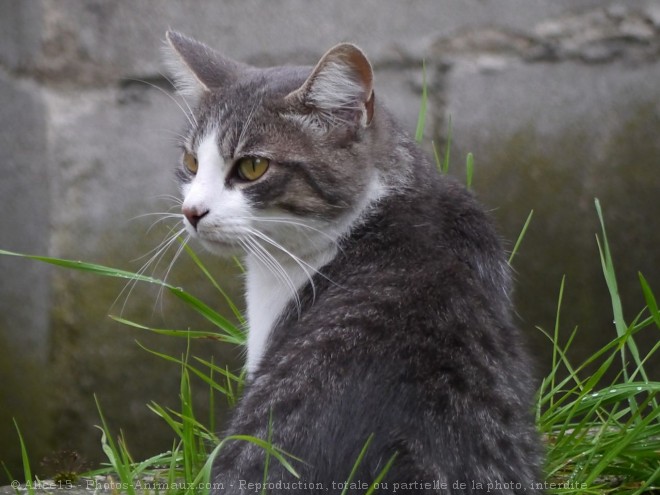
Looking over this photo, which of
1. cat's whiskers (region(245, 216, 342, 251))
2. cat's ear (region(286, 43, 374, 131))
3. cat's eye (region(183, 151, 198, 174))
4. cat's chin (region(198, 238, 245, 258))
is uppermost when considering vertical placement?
cat's ear (region(286, 43, 374, 131))

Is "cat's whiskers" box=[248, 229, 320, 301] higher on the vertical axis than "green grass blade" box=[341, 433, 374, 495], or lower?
higher

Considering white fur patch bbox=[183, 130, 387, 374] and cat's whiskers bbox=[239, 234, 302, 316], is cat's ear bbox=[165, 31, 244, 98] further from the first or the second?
cat's whiskers bbox=[239, 234, 302, 316]

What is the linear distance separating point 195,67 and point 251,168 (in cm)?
42

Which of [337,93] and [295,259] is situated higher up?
[337,93]

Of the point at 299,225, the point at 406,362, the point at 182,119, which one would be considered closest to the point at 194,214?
the point at 299,225

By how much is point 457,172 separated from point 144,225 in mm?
1188

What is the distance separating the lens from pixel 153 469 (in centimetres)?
253

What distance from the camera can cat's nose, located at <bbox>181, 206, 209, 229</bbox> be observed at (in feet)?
6.87

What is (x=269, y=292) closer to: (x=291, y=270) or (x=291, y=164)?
(x=291, y=270)

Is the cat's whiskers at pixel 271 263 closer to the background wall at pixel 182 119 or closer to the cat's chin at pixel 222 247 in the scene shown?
the cat's chin at pixel 222 247

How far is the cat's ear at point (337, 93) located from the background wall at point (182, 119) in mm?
1447

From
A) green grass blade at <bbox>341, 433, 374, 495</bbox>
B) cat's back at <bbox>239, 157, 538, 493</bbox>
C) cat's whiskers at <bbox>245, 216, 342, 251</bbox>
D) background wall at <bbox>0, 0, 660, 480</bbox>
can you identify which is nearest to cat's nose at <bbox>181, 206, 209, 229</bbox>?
cat's whiskers at <bbox>245, 216, 342, 251</bbox>

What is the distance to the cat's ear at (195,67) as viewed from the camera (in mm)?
2389

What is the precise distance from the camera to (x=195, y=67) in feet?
7.89
